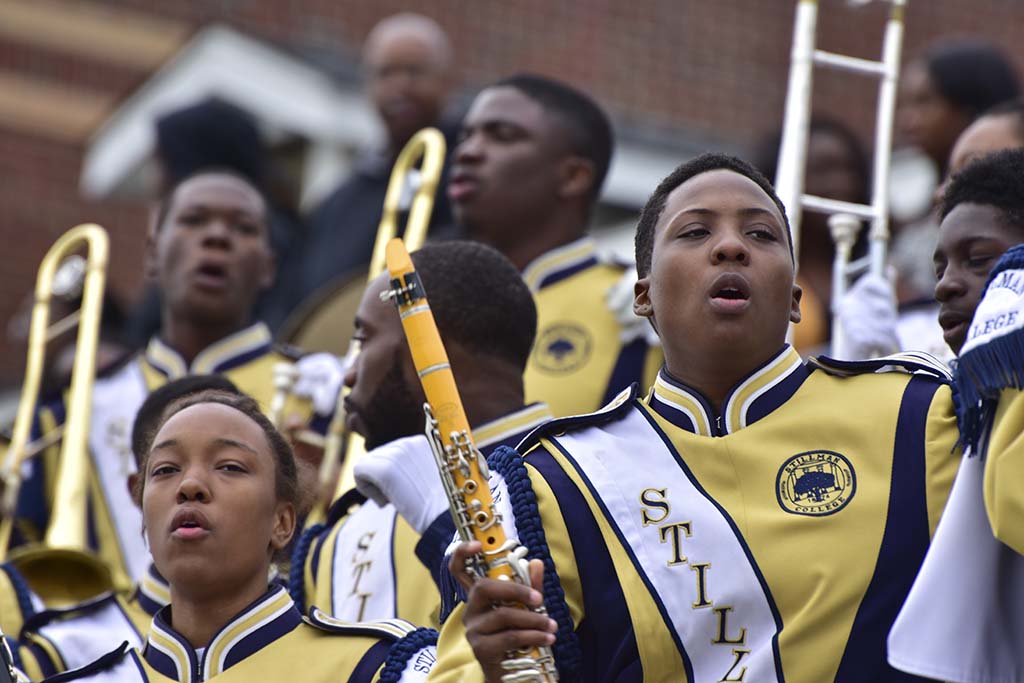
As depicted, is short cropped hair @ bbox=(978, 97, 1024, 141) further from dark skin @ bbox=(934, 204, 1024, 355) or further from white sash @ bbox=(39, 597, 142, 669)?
white sash @ bbox=(39, 597, 142, 669)

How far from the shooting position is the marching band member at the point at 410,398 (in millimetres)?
4754

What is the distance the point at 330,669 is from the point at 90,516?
247cm

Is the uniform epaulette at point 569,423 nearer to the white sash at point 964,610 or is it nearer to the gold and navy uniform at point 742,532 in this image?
the gold and navy uniform at point 742,532

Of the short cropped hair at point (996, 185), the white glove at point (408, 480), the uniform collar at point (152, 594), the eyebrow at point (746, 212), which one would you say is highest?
the short cropped hair at point (996, 185)

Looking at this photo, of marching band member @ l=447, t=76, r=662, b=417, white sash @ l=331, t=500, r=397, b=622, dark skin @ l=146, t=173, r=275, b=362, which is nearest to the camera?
white sash @ l=331, t=500, r=397, b=622

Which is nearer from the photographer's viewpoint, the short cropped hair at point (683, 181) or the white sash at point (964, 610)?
the white sash at point (964, 610)

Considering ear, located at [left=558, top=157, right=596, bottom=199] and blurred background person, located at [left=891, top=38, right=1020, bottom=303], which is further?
blurred background person, located at [left=891, top=38, right=1020, bottom=303]

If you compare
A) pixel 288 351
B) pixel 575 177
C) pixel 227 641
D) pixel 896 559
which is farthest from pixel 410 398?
pixel 575 177

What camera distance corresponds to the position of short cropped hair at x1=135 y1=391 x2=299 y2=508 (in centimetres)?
439

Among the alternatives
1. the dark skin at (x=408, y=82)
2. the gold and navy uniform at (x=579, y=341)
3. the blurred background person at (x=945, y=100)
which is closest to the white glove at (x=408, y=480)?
the gold and navy uniform at (x=579, y=341)

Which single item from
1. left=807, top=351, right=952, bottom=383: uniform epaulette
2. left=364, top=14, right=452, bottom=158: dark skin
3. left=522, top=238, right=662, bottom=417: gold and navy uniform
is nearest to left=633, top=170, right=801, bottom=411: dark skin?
left=807, top=351, right=952, bottom=383: uniform epaulette

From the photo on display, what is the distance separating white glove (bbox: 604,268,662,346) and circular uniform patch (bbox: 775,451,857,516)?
242 cm

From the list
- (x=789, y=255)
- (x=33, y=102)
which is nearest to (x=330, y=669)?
(x=789, y=255)

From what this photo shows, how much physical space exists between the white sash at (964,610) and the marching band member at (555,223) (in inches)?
102
